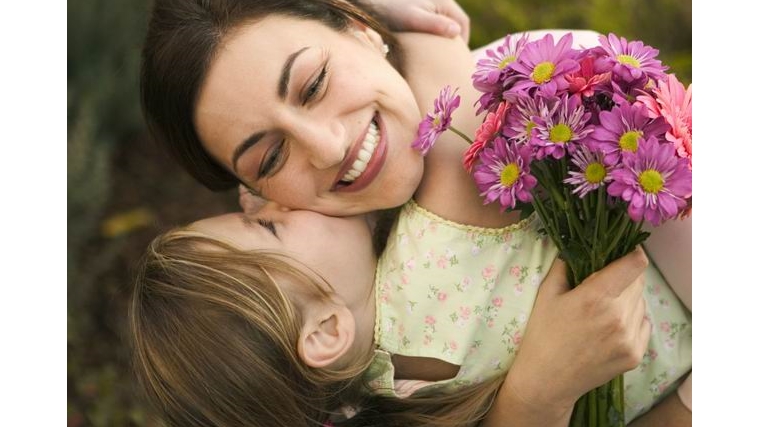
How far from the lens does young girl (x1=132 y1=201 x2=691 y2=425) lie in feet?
5.15

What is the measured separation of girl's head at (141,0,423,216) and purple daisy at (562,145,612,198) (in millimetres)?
395

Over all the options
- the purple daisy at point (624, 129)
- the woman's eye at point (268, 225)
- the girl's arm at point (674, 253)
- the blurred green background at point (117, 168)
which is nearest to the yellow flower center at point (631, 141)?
the purple daisy at point (624, 129)

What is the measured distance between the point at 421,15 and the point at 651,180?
0.83 m

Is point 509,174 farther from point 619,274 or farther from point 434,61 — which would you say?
point 434,61

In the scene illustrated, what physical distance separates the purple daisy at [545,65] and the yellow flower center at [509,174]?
12 centimetres

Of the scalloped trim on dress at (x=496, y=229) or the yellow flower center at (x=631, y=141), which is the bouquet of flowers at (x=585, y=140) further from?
the scalloped trim on dress at (x=496, y=229)

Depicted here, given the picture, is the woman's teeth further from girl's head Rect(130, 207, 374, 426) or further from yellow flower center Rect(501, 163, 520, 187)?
yellow flower center Rect(501, 163, 520, 187)

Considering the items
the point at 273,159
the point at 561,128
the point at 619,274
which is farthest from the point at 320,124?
the point at 619,274

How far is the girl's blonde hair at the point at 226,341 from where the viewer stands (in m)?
1.56

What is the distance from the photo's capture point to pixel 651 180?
1.28m

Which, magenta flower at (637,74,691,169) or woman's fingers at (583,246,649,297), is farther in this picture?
woman's fingers at (583,246,649,297)

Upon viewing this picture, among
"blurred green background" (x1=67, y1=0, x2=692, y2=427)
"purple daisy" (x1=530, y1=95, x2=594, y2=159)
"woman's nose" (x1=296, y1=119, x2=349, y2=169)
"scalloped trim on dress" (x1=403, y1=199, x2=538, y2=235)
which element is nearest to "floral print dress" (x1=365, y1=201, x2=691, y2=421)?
"scalloped trim on dress" (x1=403, y1=199, x2=538, y2=235)
